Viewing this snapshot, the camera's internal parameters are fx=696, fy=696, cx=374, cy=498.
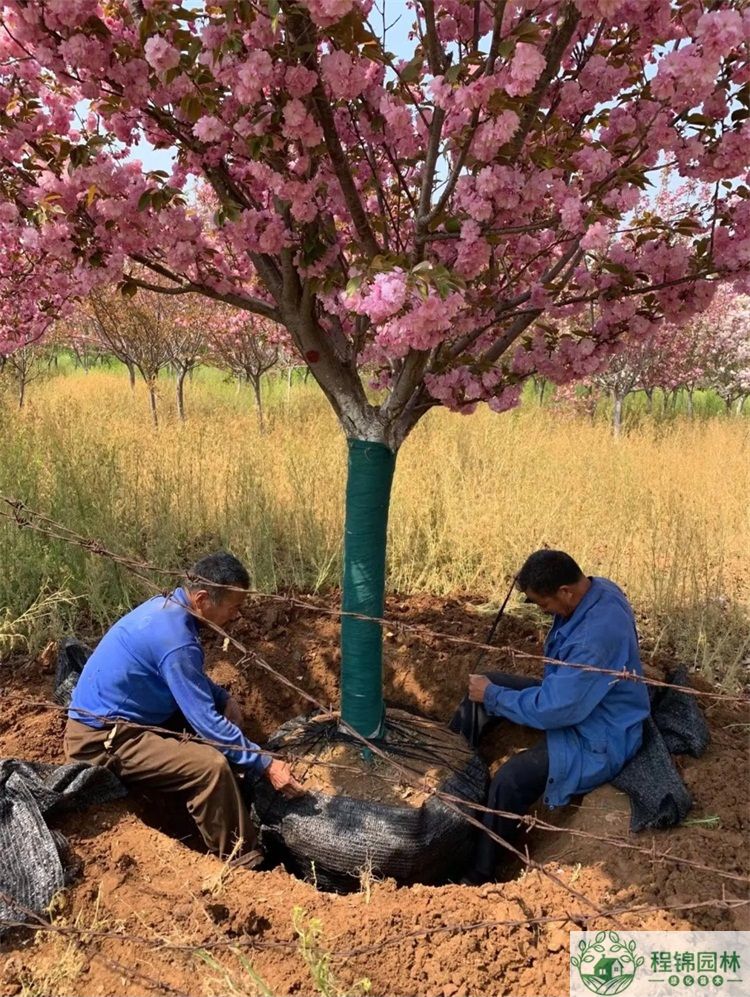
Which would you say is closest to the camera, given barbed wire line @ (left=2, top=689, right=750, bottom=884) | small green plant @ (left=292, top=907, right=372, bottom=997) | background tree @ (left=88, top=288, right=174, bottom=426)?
barbed wire line @ (left=2, top=689, right=750, bottom=884)

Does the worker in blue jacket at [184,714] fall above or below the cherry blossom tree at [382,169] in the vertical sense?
below

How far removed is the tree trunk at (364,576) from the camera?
2.53 metres

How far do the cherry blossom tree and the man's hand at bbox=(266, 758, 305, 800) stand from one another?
0.35 meters

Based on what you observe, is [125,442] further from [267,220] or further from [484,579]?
[267,220]

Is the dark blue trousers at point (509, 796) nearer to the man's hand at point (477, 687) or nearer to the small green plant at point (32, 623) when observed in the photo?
the man's hand at point (477, 687)

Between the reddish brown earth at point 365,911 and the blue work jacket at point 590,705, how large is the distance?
0.39 ft

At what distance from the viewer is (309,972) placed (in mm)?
1717

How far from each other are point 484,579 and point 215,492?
234 centimetres

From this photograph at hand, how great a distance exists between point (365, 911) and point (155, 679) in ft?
3.83

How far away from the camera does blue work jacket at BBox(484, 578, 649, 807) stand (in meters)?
2.46

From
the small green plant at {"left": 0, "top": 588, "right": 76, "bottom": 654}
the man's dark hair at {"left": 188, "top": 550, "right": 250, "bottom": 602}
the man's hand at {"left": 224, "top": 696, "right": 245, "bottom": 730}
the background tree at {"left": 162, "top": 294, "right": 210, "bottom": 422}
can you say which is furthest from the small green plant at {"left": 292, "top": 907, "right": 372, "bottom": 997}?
the background tree at {"left": 162, "top": 294, "right": 210, "bottom": 422}

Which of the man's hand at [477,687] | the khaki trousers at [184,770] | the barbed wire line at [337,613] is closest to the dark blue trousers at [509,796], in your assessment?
the man's hand at [477,687]

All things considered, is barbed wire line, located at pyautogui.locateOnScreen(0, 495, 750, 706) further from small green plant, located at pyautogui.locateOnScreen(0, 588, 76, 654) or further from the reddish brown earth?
small green plant, located at pyautogui.locateOnScreen(0, 588, 76, 654)

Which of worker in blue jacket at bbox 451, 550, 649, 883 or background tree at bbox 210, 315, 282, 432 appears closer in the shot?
worker in blue jacket at bbox 451, 550, 649, 883
